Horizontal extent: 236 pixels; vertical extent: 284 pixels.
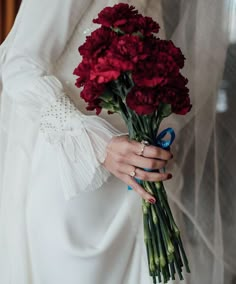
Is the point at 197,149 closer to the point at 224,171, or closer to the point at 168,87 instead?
the point at 224,171

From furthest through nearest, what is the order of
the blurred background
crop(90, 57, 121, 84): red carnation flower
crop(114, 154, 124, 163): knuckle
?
the blurred background < crop(114, 154, 124, 163): knuckle < crop(90, 57, 121, 84): red carnation flower

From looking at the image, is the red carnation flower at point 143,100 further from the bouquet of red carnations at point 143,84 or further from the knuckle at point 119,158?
the knuckle at point 119,158

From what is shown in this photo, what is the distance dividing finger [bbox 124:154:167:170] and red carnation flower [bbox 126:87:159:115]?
9 centimetres

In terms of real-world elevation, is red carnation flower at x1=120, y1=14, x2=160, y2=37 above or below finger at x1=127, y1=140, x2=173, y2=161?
above

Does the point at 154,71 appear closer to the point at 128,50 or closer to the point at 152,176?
the point at 128,50

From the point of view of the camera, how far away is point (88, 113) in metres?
0.80

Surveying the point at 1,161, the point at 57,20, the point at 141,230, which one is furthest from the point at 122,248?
the point at 57,20

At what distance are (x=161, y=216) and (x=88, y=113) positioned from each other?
249 millimetres

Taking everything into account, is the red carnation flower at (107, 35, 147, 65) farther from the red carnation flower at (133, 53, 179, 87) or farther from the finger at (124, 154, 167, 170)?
the finger at (124, 154, 167, 170)

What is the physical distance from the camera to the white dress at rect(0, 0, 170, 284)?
0.71 metres

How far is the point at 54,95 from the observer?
2.41 feet

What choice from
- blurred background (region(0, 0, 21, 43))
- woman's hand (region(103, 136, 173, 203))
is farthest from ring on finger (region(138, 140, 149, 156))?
blurred background (region(0, 0, 21, 43))

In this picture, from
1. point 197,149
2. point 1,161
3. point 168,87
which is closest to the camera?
point 168,87

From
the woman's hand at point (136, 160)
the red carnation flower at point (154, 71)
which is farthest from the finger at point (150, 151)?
the red carnation flower at point (154, 71)
